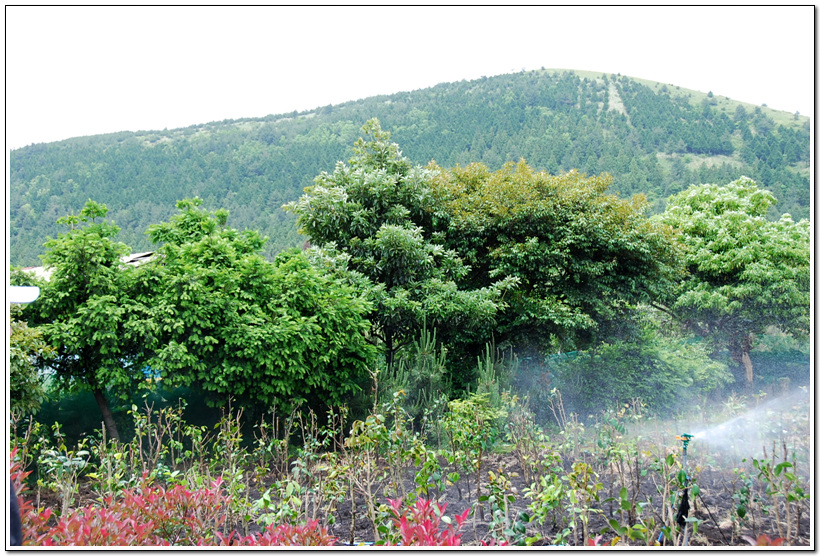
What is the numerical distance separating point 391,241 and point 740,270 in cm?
714

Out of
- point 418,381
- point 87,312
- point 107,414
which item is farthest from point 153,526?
point 418,381

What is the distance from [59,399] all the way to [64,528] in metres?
3.83

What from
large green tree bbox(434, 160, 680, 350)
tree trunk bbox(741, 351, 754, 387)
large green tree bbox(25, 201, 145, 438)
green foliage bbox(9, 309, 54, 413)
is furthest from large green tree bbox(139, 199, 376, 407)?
tree trunk bbox(741, 351, 754, 387)

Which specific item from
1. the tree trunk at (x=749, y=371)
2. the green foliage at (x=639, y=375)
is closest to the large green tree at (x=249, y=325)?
the green foliage at (x=639, y=375)

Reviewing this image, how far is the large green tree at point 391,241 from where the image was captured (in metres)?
6.58

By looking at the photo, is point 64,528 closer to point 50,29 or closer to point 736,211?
point 50,29

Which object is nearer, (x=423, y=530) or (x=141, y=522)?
(x=423, y=530)

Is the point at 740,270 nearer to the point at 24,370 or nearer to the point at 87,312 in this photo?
the point at 87,312

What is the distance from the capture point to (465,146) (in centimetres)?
1055

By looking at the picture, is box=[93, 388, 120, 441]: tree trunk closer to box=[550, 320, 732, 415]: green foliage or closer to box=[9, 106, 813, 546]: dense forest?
box=[9, 106, 813, 546]: dense forest

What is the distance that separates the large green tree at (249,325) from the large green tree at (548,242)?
266cm

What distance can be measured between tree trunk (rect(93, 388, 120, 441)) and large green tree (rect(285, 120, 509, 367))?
292 cm

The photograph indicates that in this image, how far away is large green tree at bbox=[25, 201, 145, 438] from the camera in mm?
4816

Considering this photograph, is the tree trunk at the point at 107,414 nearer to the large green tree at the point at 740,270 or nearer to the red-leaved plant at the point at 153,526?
the red-leaved plant at the point at 153,526
